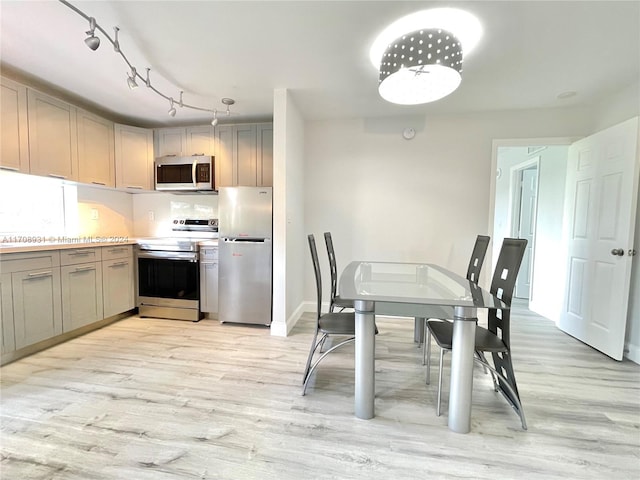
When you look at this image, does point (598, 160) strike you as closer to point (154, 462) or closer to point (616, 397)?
point (616, 397)

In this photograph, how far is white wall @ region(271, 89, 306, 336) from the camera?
2.64 m

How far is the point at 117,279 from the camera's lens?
2.98 meters

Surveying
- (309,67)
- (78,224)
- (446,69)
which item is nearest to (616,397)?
(446,69)

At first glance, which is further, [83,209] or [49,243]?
[83,209]

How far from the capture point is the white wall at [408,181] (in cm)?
312

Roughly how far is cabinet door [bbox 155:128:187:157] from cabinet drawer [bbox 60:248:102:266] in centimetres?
146

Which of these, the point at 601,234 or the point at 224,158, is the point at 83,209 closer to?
the point at 224,158

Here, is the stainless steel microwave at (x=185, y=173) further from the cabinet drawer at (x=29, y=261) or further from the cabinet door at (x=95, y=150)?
the cabinet drawer at (x=29, y=261)

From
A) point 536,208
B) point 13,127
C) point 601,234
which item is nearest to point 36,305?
point 13,127

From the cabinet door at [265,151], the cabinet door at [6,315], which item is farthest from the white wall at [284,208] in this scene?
the cabinet door at [6,315]

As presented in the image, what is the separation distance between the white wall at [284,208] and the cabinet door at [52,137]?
2.08 meters

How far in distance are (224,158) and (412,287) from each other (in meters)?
2.73

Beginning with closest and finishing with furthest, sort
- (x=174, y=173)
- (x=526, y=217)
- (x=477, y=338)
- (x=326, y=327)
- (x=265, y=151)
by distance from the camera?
(x=477, y=338) → (x=326, y=327) → (x=265, y=151) → (x=174, y=173) → (x=526, y=217)

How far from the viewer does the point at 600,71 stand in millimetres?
2230
